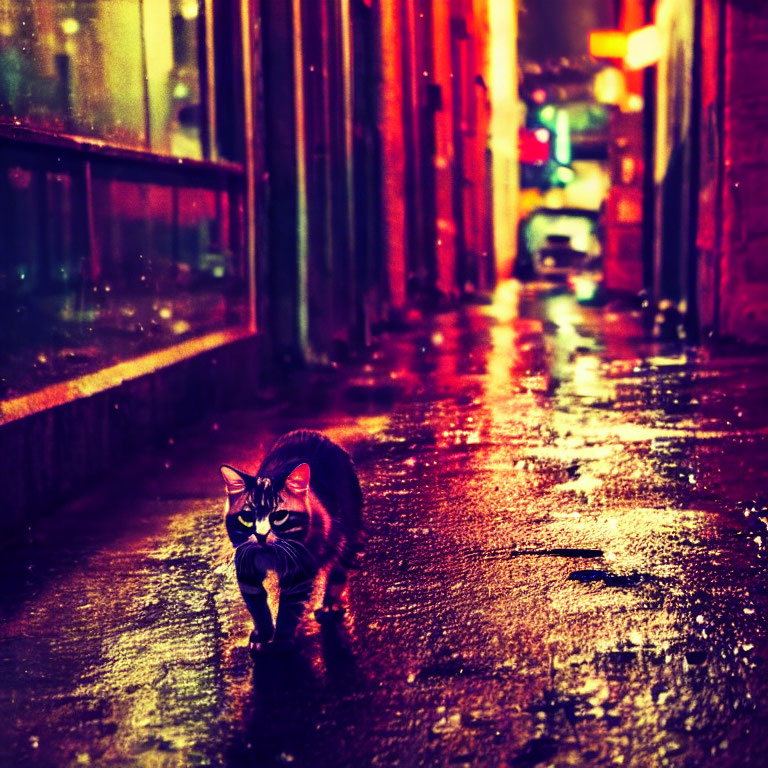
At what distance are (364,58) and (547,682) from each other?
14.2m

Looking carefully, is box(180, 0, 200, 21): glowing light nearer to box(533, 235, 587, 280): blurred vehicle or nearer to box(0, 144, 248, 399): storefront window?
box(0, 144, 248, 399): storefront window

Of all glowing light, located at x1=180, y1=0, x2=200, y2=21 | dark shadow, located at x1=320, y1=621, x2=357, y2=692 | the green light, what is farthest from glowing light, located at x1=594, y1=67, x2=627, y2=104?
the green light

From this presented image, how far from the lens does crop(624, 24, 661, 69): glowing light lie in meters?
20.7

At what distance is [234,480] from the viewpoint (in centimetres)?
339

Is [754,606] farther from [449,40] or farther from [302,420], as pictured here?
[449,40]

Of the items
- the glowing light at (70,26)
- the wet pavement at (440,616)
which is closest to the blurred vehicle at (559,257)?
the wet pavement at (440,616)

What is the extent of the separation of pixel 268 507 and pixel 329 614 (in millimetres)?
744

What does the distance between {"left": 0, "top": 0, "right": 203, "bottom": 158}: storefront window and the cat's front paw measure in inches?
120

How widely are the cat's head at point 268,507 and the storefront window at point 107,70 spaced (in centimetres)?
295

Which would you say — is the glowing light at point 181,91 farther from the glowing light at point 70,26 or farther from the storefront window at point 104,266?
the glowing light at point 70,26

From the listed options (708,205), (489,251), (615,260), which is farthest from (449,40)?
(708,205)

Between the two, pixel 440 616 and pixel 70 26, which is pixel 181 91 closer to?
pixel 70 26

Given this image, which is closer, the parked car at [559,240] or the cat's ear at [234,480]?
the cat's ear at [234,480]

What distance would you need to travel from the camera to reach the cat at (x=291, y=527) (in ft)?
10.8
